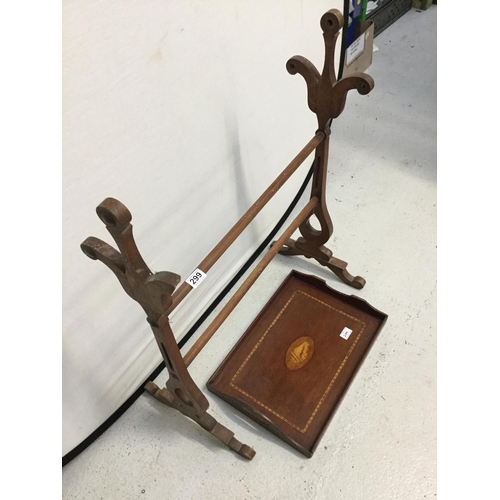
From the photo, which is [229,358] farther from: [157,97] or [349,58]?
[349,58]

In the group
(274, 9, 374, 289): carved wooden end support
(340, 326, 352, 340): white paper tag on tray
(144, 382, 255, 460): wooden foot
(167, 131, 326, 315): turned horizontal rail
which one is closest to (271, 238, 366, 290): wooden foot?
(274, 9, 374, 289): carved wooden end support

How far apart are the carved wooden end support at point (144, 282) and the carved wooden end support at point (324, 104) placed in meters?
0.58

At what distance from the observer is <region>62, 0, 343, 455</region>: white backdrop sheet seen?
762 millimetres

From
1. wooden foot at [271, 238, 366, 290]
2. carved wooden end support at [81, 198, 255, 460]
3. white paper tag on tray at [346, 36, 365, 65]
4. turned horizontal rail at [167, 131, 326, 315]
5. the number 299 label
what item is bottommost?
carved wooden end support at [81, 198, 255, 460]

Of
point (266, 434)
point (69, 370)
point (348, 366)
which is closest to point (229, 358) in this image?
point (266, 434)

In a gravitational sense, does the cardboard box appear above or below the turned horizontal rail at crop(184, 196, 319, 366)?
above

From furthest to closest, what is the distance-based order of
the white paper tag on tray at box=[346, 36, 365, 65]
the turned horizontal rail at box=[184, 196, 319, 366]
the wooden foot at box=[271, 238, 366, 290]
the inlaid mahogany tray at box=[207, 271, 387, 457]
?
the white paper tag on tray at box=[346, 36, 365, 65]
the wooden foot at box=[271, 238, 366, 290]
the inlaid mahogany tray at box=[207, 271, 387, 457]
the turned horizontal rail at box=[184, 196, 319, 366]

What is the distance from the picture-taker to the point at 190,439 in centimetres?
119

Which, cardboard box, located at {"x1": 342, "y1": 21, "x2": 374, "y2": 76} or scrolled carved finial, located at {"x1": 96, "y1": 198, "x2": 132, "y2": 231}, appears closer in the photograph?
scrolled carved finial, located at {"x1": 96, "y1": 198, "x2": 132, "y2": 231}

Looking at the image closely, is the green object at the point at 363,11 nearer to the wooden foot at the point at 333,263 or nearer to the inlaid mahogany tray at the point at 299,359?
the wooden foot at the point at 333,263

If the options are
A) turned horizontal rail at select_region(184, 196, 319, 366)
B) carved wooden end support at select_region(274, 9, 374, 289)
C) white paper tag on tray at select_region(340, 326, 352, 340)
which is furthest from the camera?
white paper tag on tray at select_region(340, 326, 352, 340)

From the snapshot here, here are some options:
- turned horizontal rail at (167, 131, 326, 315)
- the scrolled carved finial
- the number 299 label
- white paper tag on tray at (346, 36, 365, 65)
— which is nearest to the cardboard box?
white paper tag on tray at (346, 36, 365, 65)

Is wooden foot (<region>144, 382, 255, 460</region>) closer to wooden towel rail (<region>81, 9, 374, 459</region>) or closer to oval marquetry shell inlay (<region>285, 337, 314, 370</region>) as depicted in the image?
wooden towel rail (<region>81, 9, 374, 459</region>)

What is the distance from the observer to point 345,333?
1.35 m
